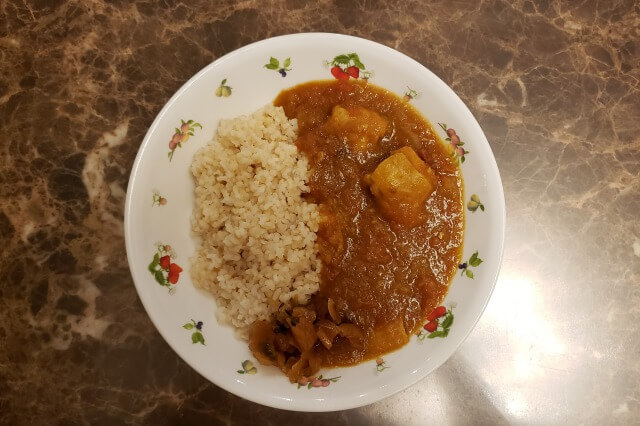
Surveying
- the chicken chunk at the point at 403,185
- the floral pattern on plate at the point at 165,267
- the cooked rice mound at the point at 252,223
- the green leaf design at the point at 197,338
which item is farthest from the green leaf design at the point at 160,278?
the chicken chunk at the point at 403,185

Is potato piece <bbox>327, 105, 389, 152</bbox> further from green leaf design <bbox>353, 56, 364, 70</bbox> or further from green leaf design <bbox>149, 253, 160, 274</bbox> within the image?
Result: green leaf design <bbox>149, 253, 160, 274</bbox>

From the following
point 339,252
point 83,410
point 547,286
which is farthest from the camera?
point 547,286

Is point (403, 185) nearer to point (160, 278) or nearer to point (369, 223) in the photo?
point (369, 223)

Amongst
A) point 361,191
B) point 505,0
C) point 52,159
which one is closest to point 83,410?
point 52,159

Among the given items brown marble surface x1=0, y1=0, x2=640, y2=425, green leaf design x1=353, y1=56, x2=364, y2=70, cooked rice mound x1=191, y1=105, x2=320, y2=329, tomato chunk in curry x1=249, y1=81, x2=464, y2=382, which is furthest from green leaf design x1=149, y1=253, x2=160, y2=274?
green leaf design x1=353, y1=56, x2=364, y2=70

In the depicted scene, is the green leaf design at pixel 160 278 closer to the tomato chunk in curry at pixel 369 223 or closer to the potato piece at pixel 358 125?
the tomato chunk in curry at pixel 369 223

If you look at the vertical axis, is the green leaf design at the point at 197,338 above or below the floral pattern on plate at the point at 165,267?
below

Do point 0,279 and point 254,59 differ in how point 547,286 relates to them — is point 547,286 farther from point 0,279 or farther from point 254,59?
point 0,279
